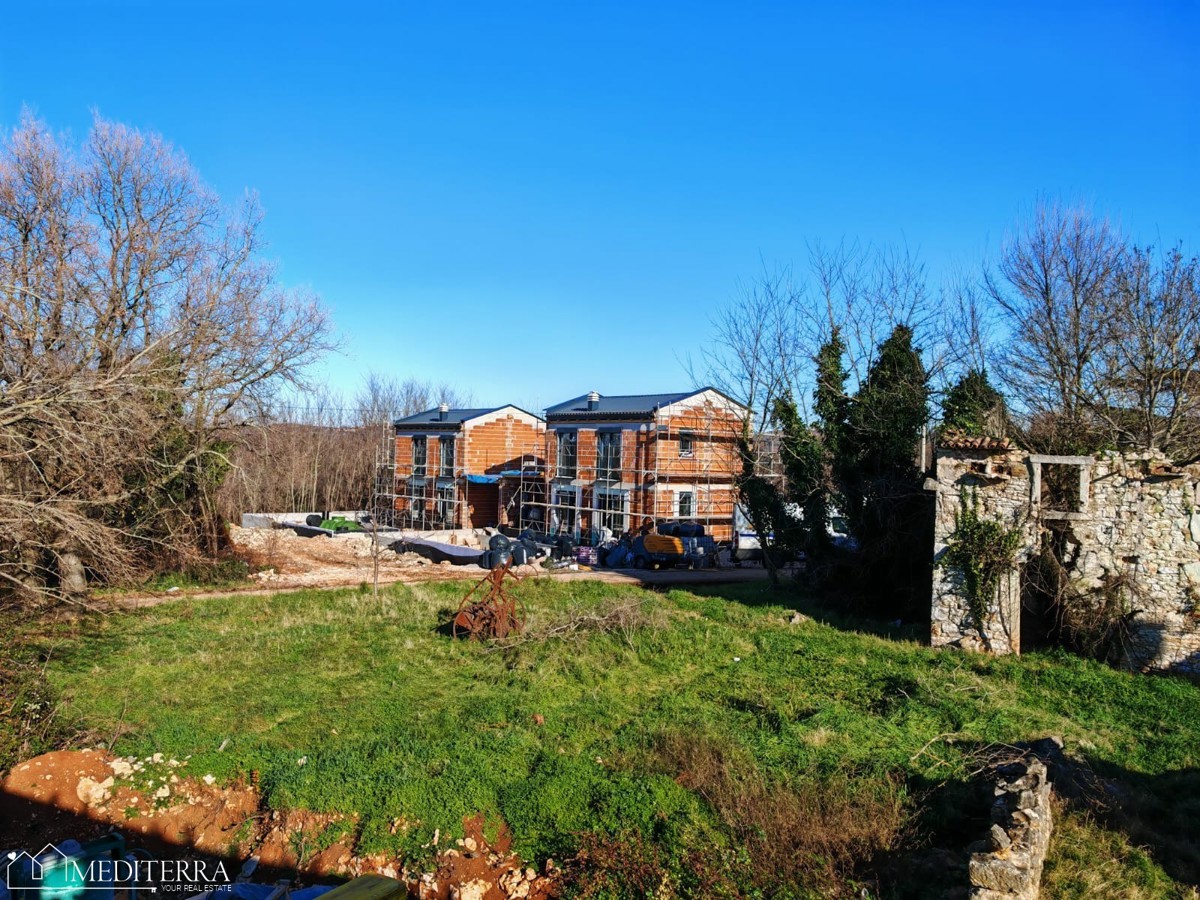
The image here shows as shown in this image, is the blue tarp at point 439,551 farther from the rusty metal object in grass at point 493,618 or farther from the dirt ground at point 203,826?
the dirt ground at point 203,826

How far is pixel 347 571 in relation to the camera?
24172 mm

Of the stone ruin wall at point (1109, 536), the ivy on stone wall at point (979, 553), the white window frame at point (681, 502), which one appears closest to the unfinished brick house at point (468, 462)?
the white window frame at point (681, 502)

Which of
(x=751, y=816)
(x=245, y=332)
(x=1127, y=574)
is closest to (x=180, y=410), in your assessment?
(x=245, y=332)

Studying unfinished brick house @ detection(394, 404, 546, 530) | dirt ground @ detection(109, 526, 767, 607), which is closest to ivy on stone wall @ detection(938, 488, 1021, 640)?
dirt ground @ detection(109, 526, 767, 607)

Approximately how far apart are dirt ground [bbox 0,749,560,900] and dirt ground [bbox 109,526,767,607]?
34.2ft

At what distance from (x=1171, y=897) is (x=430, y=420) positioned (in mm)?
39704

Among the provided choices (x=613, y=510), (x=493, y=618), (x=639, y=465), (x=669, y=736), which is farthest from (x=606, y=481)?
(x=669, y=736)

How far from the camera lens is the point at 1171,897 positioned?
6223mm

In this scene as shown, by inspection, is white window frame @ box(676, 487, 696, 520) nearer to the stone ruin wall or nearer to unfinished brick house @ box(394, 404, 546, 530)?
unfinished brick house @ box(394, 404, 546, 530)

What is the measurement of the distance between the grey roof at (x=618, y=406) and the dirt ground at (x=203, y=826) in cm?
2510

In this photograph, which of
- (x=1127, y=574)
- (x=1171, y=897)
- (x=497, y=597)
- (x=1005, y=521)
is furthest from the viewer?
(x=497, y=597)

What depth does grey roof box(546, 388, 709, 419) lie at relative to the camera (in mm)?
32806

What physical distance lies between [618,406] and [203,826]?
28099 millimetres

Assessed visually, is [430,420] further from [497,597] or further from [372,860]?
[372,860]
